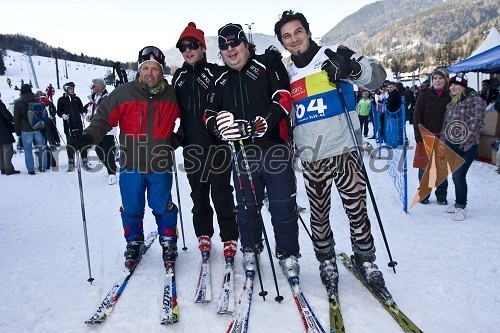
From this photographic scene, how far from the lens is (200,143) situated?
354cm

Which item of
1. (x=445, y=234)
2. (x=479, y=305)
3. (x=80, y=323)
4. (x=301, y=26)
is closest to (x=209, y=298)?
(x=80, y=323)

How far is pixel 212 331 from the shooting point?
2.58 m

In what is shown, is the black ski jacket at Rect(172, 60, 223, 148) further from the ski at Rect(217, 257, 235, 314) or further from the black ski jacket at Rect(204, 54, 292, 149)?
the ski at Rect(217, 257, 235, 314)

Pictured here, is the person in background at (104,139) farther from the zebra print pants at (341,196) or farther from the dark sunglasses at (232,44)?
the zebra print pants at (341,196)

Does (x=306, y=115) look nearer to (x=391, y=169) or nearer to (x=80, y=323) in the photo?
(x=80, y=323)

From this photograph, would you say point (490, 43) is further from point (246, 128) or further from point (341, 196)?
point (246, 128)

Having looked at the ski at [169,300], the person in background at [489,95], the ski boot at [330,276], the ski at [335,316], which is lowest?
the ski at [335,316]

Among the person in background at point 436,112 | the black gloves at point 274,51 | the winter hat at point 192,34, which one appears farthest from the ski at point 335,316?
the person in background at point 436,112

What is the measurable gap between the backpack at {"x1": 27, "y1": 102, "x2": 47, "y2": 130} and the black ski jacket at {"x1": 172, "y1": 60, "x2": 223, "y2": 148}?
715 cm

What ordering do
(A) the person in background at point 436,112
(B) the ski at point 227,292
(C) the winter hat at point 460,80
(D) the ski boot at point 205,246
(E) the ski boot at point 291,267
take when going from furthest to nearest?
(A) the person in background at point 436,112 < (C) the winter hat at point 460,80 < (D) the ski boot at point 205,246 < (E) the ski boot at point 291,267 < (B) the ski at point 227,292

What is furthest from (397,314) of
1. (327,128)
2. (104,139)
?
(104,139)

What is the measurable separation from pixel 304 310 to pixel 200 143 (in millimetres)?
1847

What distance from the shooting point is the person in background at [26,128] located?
873 centimetres

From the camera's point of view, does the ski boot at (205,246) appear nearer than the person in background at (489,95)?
Yes
